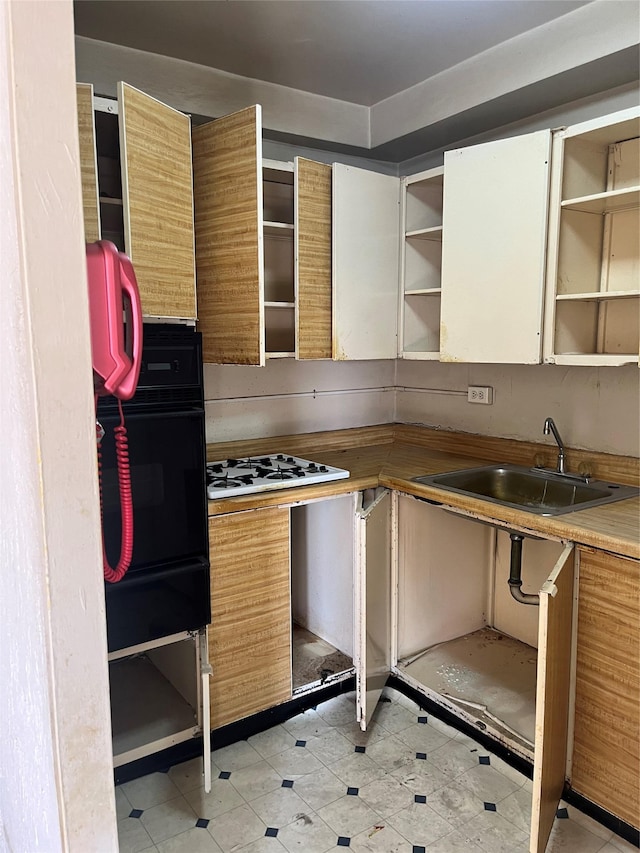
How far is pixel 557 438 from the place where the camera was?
232cm

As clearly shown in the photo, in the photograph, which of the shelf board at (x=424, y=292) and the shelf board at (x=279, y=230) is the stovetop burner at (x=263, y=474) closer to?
the shelf board at (x=424, y=292)

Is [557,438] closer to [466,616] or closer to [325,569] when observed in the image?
[466,616]

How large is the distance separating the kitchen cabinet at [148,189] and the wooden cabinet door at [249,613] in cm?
76

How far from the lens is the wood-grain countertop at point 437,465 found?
1812 millimetres

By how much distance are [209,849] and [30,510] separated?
1437 millimetres

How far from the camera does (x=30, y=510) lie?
83 centimetres

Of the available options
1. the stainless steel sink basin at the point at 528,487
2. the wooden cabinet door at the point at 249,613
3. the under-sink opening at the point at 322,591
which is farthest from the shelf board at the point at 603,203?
the wooden cabinet door at the point at 249,613

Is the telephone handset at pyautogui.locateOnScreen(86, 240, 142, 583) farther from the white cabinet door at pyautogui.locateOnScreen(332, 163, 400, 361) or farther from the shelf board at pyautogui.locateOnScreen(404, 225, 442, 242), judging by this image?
the shelf board at pyautogui.locateOnScreen(404, 225, 442, 242)

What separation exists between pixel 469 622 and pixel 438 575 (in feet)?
1.18

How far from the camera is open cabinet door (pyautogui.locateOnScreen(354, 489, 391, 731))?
2.20 meters

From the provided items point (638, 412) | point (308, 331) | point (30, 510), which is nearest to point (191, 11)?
point (308, 331)

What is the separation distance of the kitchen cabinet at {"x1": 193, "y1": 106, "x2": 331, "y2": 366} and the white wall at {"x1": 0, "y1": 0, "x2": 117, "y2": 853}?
4.33 feet

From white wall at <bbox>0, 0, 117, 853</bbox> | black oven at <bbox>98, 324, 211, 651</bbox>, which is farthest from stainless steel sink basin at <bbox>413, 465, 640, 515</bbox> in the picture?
white wall at <bbox>0, 0, 117, 853</bbox>

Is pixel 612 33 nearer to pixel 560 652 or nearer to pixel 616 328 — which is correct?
pixel 616 328
